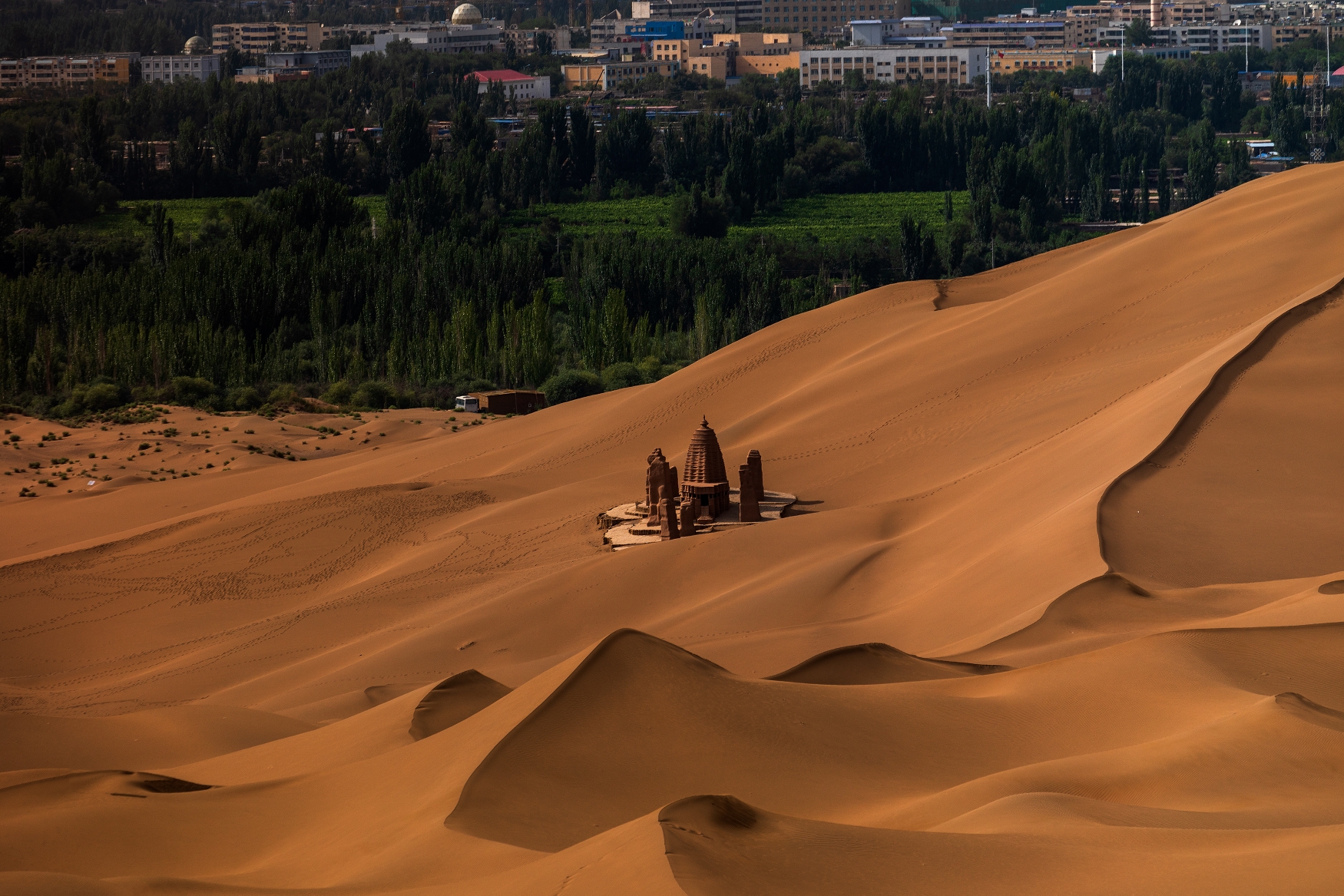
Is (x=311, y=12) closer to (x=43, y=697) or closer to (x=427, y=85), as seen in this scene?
(x=427, y=85)

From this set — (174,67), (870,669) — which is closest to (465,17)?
(174,67)

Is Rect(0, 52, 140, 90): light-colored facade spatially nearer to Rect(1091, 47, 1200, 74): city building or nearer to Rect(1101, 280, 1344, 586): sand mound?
Rect(1091, 47, 1200, 74): city building

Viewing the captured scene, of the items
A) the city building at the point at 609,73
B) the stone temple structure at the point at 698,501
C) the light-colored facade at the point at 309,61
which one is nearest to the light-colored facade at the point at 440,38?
the light-colored facade at the point at 309,61

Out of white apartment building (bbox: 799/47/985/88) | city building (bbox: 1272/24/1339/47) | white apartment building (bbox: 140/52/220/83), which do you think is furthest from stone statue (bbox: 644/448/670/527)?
city building (bbox: 1272/24/1339/47)

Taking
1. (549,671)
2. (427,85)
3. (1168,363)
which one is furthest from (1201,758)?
(427,85)

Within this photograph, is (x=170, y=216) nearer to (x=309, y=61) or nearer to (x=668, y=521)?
(x=668, y=521)

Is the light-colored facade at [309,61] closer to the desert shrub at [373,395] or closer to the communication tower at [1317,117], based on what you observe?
the communication tower at [1317,117]
